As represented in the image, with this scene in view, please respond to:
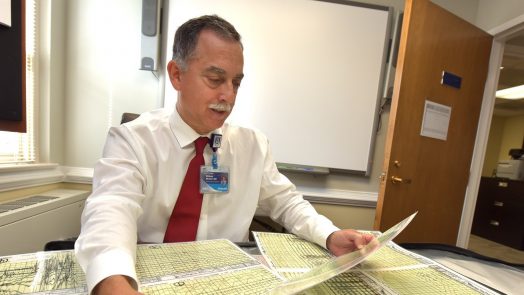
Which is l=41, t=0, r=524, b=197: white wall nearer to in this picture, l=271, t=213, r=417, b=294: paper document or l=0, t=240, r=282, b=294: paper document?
l=0, t=240, r=282, b=294: paper document

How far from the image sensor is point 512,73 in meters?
3.73

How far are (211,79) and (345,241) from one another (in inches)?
21.8

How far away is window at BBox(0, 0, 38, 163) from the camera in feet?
4.81

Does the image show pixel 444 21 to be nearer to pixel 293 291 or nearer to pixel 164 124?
pixel 164 124

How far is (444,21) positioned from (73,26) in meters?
2.53

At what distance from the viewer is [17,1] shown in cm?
113

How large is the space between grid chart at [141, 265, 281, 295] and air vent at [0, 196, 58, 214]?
46.4 inches

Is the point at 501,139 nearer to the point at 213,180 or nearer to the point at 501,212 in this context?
the point at 501,212

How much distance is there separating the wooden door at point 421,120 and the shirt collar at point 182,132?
1.25 m

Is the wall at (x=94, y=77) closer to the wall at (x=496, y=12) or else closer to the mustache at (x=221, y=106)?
the wall at (x=496, y=12)

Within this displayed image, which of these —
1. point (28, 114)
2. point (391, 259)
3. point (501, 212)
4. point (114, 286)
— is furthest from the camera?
point (501, 212)

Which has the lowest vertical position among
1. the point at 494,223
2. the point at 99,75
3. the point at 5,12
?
the point at 494,223

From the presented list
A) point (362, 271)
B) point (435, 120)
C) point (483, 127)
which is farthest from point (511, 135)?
point (362, 271)

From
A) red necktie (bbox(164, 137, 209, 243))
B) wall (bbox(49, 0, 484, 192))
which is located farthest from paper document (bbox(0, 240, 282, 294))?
wall (bbox(49, 0, 484, 192))
